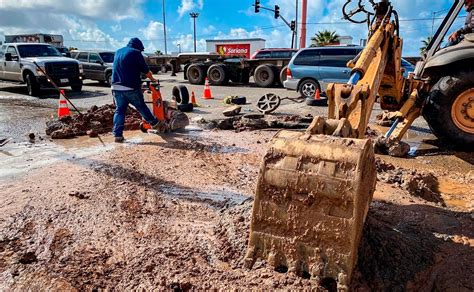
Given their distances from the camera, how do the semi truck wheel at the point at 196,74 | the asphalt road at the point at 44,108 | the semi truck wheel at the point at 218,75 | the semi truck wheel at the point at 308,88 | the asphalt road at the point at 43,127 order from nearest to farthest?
the asphalt road at the point at 43,127 → the asphalt road at the point at 44,108 → the semi truck wheel at the point at 308,88 → the semi truck wheel at the point at 218,75 → the semi truck wheel at the point at 196,74

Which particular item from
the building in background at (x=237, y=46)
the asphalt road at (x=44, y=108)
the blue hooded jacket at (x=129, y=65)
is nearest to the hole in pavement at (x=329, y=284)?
the blue hooded jacket at (x=129, y=65)

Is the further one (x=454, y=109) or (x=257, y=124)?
(x=257, y=124)

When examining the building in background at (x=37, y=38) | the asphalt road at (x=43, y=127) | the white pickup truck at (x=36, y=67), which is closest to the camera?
the asphalt road at (x=43, y=127)

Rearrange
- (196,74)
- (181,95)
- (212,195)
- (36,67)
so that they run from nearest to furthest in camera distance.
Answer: (212,195), (181,95), (36,67), (196,74)

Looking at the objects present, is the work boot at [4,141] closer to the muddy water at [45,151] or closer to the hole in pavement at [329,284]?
the muddy water at [45,151]

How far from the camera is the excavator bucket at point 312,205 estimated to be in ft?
8.00

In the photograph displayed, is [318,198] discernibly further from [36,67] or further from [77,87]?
[77,87]

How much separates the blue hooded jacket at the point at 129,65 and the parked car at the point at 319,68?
7.68 m

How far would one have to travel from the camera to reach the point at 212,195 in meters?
4.40

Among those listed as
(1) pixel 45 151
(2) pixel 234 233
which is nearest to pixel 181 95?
(1) pixel 45 151

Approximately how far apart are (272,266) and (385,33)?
355cm

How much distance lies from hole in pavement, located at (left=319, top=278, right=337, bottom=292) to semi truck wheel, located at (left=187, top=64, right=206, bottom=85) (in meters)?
18.7

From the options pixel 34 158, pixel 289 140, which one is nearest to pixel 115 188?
pixel 34 158

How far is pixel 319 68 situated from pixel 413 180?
9.17 meters
